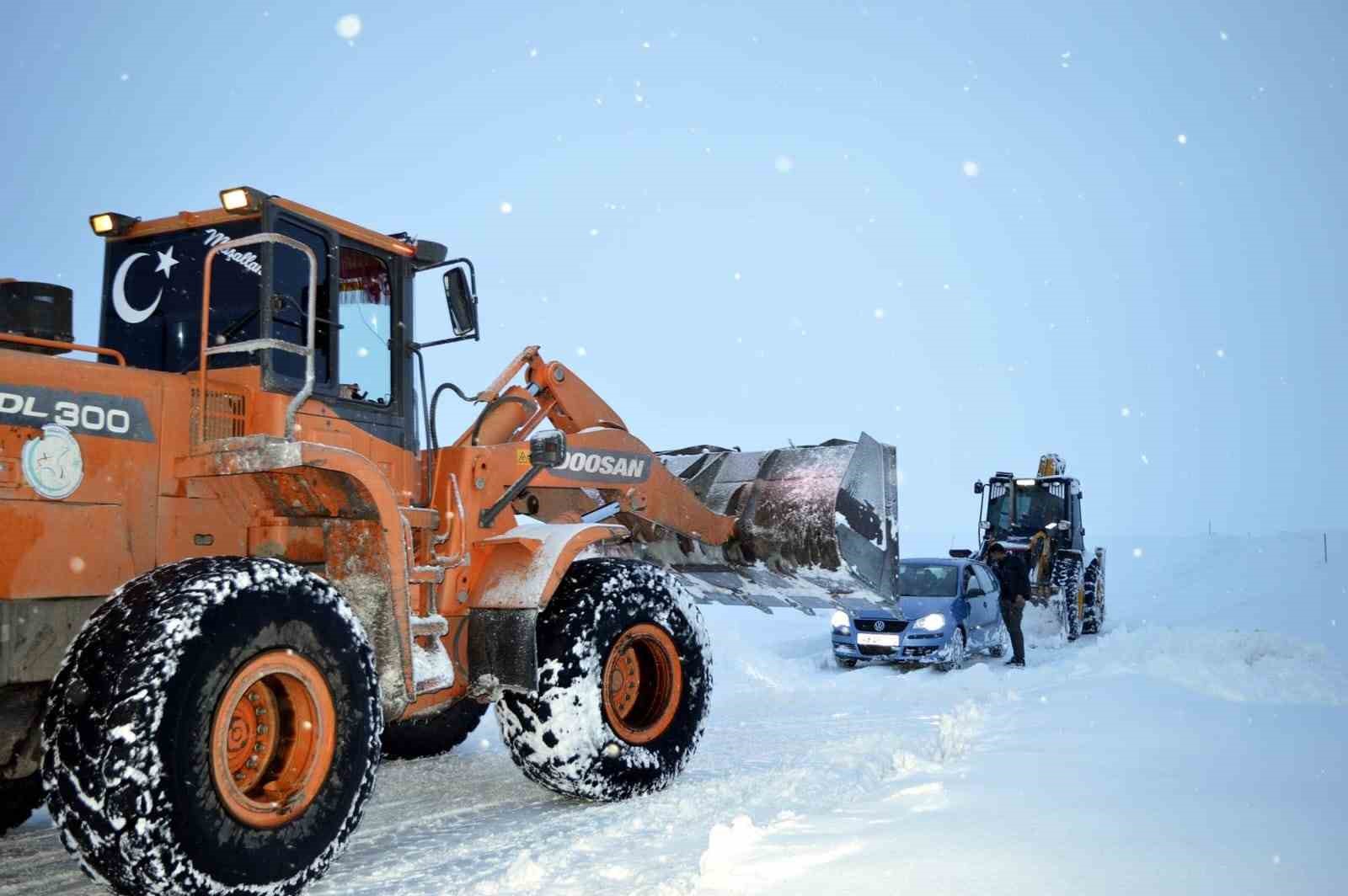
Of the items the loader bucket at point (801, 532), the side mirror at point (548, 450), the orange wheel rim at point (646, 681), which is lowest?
the orange wheel rim at point (646, 681)

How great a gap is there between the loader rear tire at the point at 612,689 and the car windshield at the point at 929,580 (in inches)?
306

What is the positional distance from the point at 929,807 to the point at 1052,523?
1631 cm

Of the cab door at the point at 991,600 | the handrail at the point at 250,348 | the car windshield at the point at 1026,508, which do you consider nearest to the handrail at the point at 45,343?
the handrail at the point at 250,348

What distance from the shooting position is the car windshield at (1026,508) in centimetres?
2031

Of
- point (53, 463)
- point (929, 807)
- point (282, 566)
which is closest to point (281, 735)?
point (282, 566)

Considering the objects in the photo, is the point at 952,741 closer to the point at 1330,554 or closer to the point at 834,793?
the point at 834,793

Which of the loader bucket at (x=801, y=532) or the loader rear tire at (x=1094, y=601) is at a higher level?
the loader bucket at (x=801, y=532)

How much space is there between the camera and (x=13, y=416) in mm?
3840

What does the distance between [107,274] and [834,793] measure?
450 centimetres

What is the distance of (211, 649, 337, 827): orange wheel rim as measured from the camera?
4.05 metres

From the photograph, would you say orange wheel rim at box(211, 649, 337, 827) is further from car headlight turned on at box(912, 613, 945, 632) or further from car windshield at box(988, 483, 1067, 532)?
car windshield at box(988, 483, 1067, 532)

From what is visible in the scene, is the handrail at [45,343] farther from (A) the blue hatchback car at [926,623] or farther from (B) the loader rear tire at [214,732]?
(A) the blue hatchback car at [926,623]

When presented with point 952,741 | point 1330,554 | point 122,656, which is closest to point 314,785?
point 122,656

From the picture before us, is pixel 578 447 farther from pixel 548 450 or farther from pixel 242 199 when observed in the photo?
pixel 242 199
